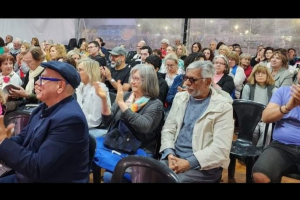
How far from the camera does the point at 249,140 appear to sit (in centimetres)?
302

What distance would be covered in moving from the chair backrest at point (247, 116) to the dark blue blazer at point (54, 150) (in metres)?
1.84

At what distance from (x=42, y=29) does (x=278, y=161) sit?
9.80 metres

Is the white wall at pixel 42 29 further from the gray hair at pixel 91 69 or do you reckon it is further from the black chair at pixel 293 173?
the black chair at pixel 293 173

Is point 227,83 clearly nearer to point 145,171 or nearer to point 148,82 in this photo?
point 148,82

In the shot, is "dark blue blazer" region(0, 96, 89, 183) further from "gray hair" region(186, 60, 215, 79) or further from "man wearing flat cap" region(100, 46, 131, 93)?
"man wearing flat cap" region(100, 46, 131, 93)

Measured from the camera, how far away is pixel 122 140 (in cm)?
233

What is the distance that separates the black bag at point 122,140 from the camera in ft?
7.53

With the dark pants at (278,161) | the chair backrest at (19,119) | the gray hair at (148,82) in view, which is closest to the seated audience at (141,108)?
the gray hair at (148,82)

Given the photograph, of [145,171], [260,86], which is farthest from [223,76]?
[145,171]

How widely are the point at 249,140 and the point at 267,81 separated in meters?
1.02

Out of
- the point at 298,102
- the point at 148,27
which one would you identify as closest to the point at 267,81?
the point at 298,102

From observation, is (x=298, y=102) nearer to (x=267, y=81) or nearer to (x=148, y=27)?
(x=267, y=81)

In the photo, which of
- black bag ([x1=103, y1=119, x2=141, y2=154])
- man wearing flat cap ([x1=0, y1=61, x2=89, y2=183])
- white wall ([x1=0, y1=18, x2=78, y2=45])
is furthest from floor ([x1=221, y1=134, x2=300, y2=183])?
white wall ([x1=0, y1=18, x2=78, y2=45])

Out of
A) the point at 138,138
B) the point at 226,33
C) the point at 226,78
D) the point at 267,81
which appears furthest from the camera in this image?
the point at 226,33
